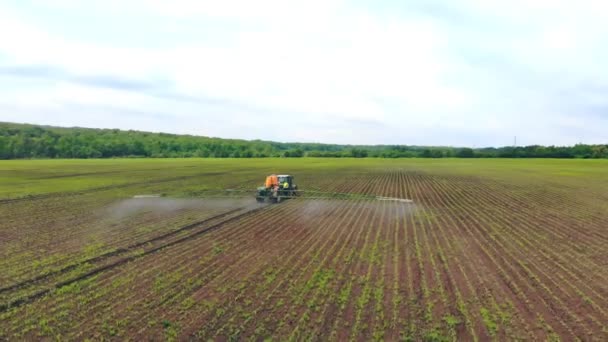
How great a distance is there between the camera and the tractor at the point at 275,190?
28.1 m

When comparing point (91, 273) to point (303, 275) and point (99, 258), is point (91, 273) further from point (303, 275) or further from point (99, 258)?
point (303, 275)

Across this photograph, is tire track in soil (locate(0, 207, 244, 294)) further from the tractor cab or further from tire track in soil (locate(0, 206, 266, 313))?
the tractor cab

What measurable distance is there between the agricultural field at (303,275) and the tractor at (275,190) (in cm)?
498

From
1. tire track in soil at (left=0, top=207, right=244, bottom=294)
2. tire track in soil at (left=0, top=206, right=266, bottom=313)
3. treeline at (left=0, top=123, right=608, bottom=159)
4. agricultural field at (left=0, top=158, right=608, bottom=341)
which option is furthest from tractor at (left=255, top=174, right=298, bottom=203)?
treeline at (left=0, top=123, right=608, bottom=159)

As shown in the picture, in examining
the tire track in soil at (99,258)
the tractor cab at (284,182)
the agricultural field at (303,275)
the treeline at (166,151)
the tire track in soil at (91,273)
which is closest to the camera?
the agricultural field at (303,275)

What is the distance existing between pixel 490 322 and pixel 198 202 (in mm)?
22892

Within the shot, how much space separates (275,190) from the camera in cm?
2847

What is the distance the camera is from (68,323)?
851 cm

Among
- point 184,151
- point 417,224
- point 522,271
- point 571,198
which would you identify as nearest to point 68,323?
point 522,271

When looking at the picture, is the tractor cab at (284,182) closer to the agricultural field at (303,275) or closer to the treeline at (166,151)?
the agricultural field at (303,275)

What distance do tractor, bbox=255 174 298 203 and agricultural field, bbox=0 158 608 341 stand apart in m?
4.98

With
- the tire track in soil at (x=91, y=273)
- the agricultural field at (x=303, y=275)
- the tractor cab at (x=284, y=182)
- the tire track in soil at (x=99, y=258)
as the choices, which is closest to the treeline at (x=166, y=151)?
the tractor cab at (x=284, y=182)

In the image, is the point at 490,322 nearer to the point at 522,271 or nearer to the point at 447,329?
the point at 447,329

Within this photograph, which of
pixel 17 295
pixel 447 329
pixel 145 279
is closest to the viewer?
pixel 447 329
